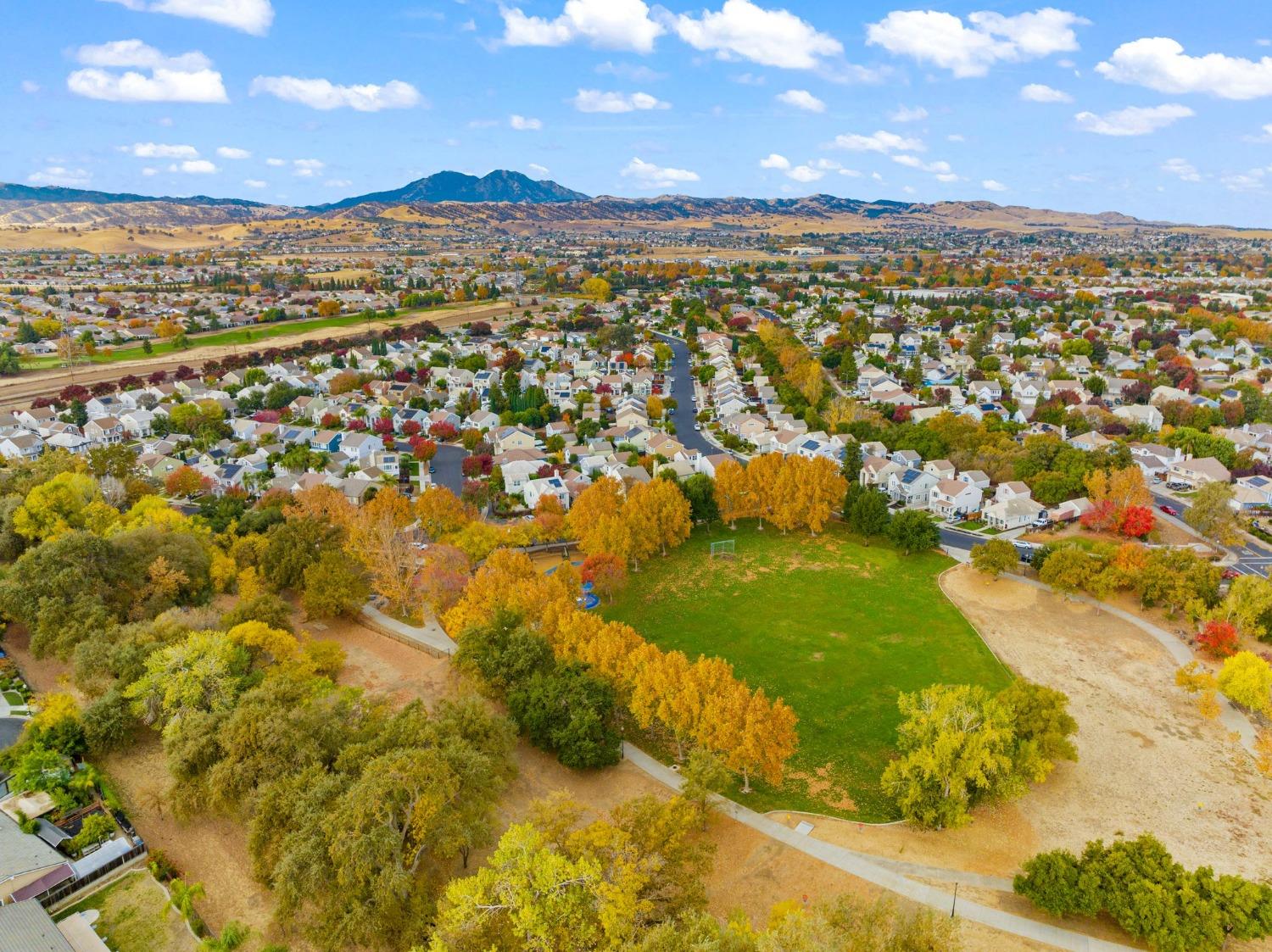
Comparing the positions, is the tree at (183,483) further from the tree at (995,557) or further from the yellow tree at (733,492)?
the tree at (995,557)

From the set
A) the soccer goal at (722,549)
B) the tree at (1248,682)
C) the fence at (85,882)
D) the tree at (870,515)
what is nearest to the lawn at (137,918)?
the fence at (85,882)

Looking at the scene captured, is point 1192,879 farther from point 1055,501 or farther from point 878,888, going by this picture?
point 1055,501

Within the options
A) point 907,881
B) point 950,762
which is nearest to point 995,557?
point 950,762

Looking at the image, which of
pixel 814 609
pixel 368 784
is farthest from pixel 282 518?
pixel 814 609

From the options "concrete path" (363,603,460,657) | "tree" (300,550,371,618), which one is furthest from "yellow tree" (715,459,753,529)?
"tree" (300,550,371,618)

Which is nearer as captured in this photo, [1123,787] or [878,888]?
[878,888]

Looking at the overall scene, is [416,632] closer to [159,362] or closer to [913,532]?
[913,532]
